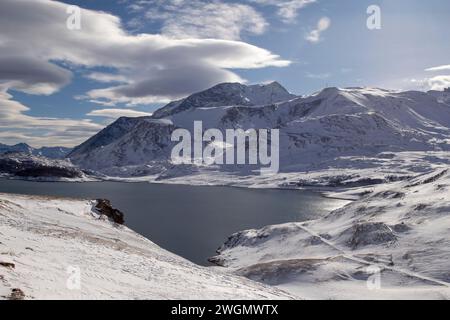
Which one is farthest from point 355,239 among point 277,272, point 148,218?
point 148,218

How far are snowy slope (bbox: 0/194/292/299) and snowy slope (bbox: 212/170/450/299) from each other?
1866cm

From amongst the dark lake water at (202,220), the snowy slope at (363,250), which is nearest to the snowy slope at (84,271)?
the snowy slope at (363,250)

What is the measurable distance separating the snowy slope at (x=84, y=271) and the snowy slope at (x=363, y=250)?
18662mm

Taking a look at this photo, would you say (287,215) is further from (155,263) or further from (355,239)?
(155,263)

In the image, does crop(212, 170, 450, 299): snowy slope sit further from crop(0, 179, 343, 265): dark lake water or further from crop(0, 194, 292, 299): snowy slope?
crop(0, 194, 292, 299): snowy slope

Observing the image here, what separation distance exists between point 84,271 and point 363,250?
46.8 metres

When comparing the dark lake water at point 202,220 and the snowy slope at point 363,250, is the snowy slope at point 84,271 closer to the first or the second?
the snowy slope at point 363,250

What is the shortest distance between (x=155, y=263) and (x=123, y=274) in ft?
22.8

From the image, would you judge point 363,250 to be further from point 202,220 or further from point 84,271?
point 202,220

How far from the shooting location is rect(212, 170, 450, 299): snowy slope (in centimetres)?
4879

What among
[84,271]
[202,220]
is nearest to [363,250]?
[84,271]

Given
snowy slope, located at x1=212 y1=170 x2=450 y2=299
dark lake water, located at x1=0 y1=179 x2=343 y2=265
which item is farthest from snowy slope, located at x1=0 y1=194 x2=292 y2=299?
dark lake water, located at x1=0 y1=179 x2=343 y2=265
